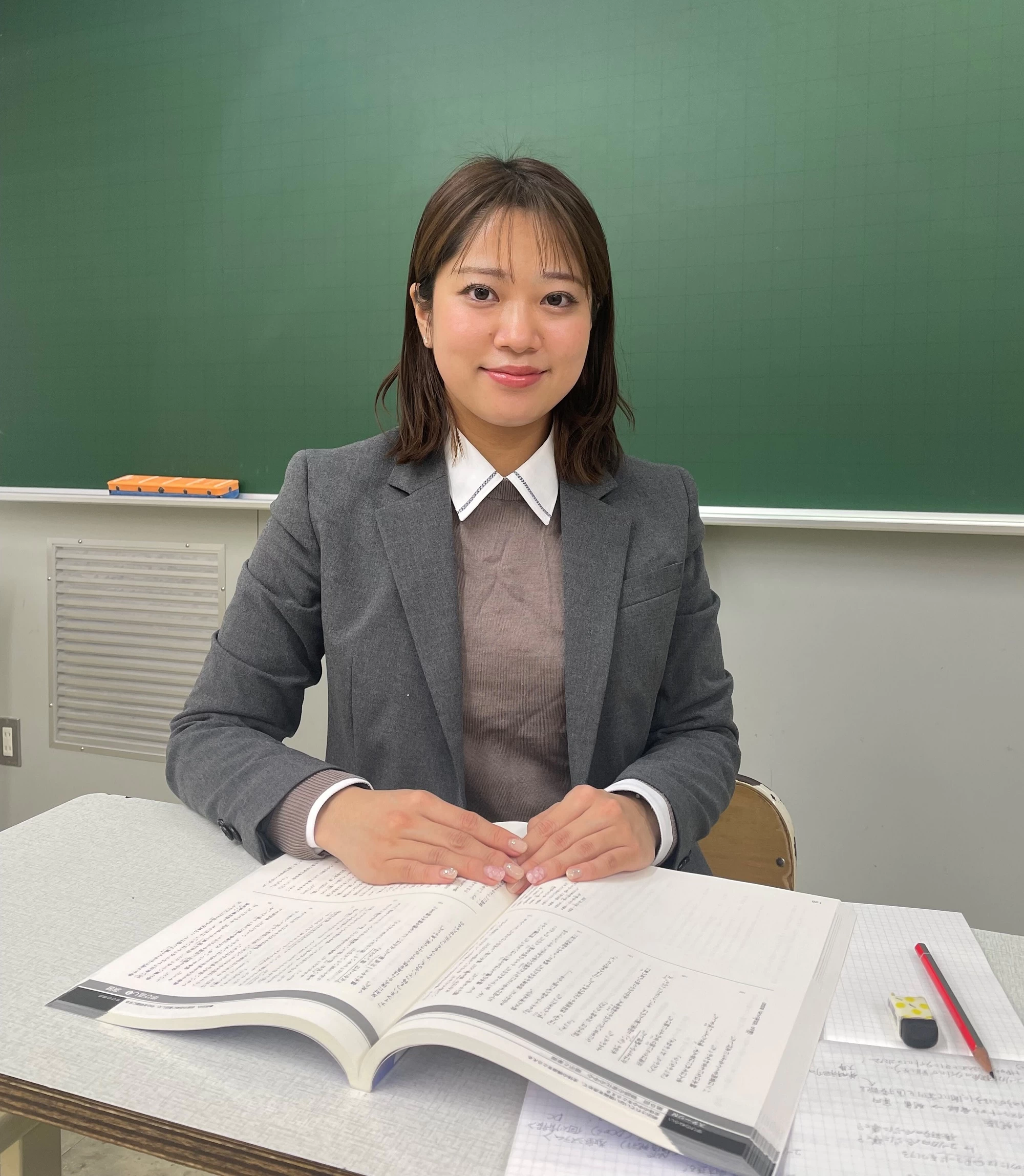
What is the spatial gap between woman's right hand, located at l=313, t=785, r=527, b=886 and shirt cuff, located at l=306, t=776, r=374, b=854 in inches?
0.5

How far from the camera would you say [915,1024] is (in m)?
0.57

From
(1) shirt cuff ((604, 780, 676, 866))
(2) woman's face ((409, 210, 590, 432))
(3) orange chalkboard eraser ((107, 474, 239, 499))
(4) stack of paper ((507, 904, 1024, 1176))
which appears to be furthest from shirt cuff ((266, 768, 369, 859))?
(3) orange chalkboard eraser ((107, 474, 239, 499))

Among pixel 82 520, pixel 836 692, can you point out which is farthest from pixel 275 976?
pixel 82 520

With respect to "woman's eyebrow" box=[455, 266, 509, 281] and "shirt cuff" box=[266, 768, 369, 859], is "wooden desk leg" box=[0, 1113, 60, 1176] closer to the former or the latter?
"shirt cuff" box=[266, 768, 369, 859]

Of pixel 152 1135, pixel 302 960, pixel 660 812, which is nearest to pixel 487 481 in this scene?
pixel 660 812

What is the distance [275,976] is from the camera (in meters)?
0.58

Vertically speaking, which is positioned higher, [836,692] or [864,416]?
[864,416]

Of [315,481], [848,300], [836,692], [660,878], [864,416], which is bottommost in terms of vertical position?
[836,692]

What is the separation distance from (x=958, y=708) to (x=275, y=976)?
1579mm

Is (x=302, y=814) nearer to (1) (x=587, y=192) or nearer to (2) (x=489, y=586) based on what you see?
(2) (x=489, y=586)

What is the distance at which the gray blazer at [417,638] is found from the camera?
40.8 inches

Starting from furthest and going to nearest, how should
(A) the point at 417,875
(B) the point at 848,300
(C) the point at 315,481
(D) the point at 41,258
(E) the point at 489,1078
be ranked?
1. (D) the point at 41,258
2. (B) the point at 848,300
3. (C) the point at 315,481
4. (A) the point at 417,875
5. (E) the point at 489,1078

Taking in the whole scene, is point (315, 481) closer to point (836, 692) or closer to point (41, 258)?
point (836, 692)

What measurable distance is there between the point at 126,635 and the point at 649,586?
176 cm
